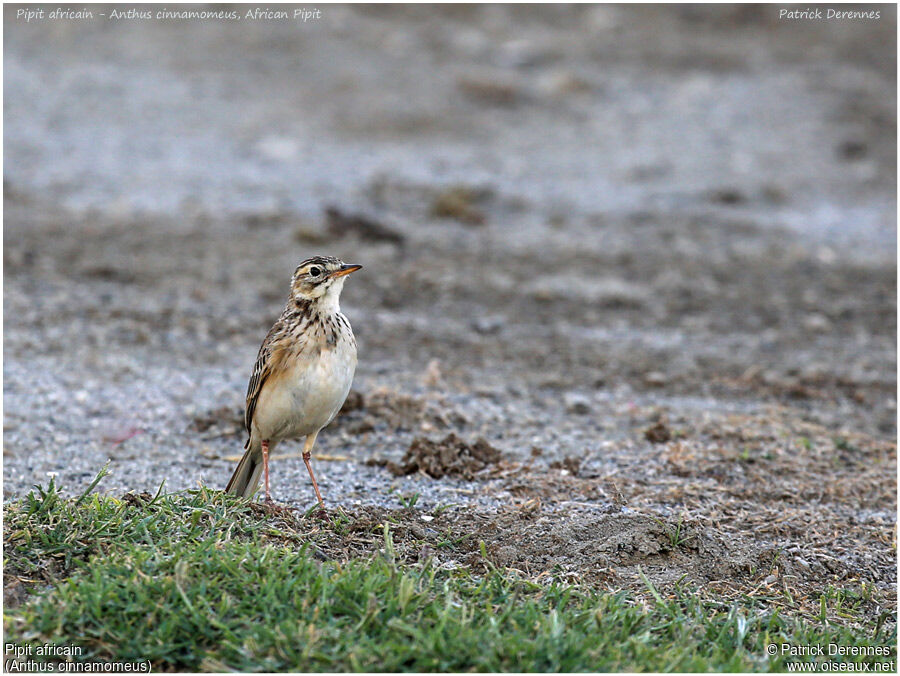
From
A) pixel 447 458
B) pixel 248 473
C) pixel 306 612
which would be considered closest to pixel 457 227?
pixel 447 458

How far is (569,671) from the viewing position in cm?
421

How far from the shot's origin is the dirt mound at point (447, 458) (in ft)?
22.9

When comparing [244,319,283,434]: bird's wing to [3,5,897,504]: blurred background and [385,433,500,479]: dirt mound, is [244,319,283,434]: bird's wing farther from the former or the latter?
[385,433,500,479]: dirt mound

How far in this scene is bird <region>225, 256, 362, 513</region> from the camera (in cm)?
598

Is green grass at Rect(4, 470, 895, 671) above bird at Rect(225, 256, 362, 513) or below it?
below

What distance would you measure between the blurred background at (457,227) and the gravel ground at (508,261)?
0.16 feet

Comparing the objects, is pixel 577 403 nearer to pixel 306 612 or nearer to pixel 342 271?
pixel 342 271

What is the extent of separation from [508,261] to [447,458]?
19.8 ft

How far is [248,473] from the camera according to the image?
251 inches

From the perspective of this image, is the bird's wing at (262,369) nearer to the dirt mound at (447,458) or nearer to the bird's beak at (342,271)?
the bird's beak at (342,271)

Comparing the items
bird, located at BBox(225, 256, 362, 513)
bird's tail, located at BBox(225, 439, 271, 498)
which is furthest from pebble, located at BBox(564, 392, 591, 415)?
bird's tail, located at BBox(225, 439, 271, 498)

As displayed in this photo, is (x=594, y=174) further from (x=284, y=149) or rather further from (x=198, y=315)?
(x=198, y=315)

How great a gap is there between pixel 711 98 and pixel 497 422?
12869mm

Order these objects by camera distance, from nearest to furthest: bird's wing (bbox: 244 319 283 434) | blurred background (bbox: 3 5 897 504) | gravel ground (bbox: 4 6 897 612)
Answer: bird's wing (bbox: 244 319 283 434) < gravel ground (bbox: 4 6 897 612) < blurred background (bbox: 3 5 897 504)
